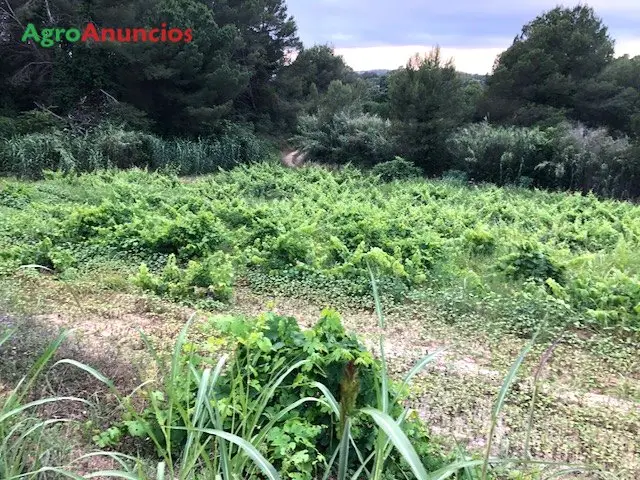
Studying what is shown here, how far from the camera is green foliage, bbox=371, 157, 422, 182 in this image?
14664 millimetres

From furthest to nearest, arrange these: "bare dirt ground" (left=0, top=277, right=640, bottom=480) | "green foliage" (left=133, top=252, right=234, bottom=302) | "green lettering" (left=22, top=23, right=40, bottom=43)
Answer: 1. "green lettering" (left=22, top=23, right=40, bottom=43)
2. "green foliage" (left=133, top=252, right=234, bottom=302)
3. "bare dirt ground" (left=0, top=277, right=640, bottom=480)

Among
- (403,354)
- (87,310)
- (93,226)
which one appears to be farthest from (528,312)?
(93,226)

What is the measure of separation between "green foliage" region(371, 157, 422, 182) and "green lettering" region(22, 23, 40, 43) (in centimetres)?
1077

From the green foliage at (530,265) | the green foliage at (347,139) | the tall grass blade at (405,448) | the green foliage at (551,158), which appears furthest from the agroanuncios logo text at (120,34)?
the tall grass blade at (405,448)

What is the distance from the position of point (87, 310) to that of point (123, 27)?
1523cm

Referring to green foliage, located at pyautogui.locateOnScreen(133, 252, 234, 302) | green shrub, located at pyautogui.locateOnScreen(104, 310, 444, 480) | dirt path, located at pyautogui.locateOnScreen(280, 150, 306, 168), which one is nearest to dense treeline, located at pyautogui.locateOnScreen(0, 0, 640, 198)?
dirt path, located at pyautogui.locateOnScreen(280, 150, 306, 168)

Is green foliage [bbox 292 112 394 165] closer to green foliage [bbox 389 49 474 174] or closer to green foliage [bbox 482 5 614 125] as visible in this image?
green foliage [bbox 389 49 474 174]

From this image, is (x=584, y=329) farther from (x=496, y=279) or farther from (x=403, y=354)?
(x=403, y=354)

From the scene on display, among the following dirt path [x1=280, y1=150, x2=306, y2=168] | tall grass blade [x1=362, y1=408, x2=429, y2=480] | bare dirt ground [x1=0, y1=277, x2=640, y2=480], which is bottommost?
bare dirt ground [x1=0, y1=277, x2=640, y2=480]

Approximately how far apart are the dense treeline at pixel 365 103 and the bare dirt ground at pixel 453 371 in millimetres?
9783

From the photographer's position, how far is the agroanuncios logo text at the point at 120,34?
53.3ft

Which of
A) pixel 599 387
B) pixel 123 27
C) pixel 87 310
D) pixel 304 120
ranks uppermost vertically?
pixel 123 27

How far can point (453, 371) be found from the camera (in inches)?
126

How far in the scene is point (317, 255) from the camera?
216 inches
